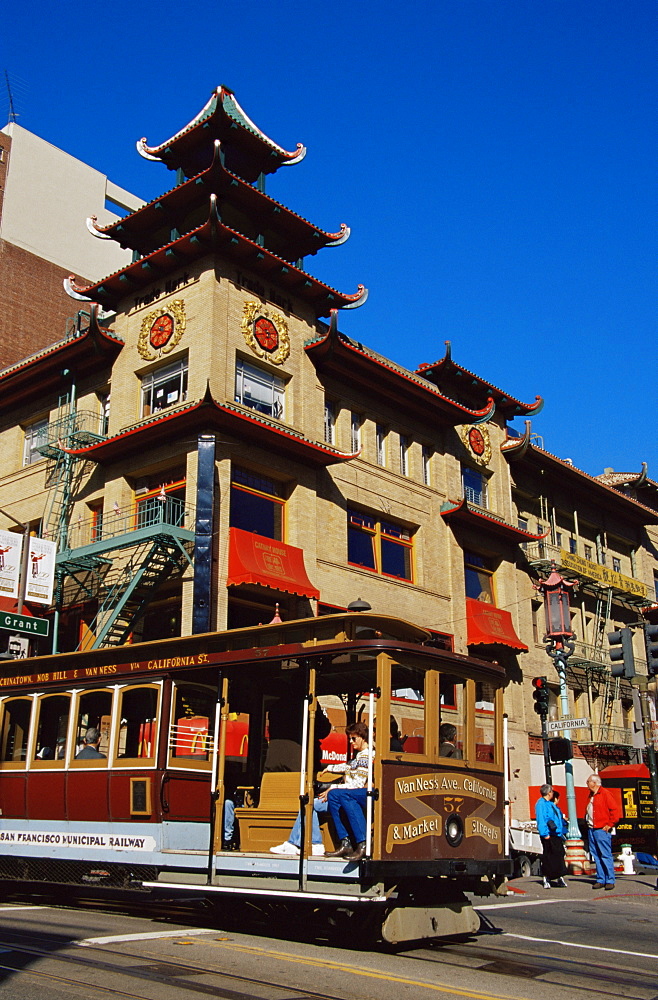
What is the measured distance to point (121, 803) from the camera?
37.0 ft

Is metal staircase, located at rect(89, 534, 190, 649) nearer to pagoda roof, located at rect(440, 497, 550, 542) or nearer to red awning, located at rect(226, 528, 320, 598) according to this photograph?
red awning, located at rect(226, 528, 320, 598)

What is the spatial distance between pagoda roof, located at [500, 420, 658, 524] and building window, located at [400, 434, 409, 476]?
19.2 feet

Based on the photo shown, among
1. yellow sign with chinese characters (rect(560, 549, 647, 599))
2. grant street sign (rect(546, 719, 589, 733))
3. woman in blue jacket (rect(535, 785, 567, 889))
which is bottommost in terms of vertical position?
woman in blue jacket (rect(535, 785, 567, 889))

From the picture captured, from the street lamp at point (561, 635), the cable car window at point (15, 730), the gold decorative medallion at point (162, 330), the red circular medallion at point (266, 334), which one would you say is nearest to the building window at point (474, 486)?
the red circular medallion at point (266, 334)

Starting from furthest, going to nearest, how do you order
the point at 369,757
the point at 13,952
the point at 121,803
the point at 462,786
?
the point at 121,803
the point at 462,786
the point at 369,757
the point at 13,952

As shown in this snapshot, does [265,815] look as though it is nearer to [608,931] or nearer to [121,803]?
[121,803]

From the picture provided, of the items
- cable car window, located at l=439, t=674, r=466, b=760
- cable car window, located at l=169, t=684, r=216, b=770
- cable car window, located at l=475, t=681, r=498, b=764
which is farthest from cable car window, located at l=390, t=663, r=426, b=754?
cable car window, located at l=169, t=684, r=216, b=770

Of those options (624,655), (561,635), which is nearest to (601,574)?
(561,635)

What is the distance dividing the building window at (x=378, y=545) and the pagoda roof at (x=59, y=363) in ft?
30.1

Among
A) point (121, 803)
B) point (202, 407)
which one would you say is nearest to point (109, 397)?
point (202, 407)

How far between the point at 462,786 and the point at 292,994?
362 centimetres

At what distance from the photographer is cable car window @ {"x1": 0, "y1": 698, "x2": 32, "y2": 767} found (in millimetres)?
12766

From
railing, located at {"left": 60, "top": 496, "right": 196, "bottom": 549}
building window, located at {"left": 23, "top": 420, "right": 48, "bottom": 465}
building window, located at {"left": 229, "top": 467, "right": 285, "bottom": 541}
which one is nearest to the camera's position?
railing, located at {"left": 60, "top": 496, "right": 196, "bottom": 549}

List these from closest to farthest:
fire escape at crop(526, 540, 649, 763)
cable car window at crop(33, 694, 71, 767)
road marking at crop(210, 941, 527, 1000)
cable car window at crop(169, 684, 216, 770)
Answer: road marking at crop(210, 941, 527, 1000), cable car window at crop(169, 684, 216, 770), cable car window at crop(33, 694, 71, 767), fire escape at crop(526, 540, 649, 763)
